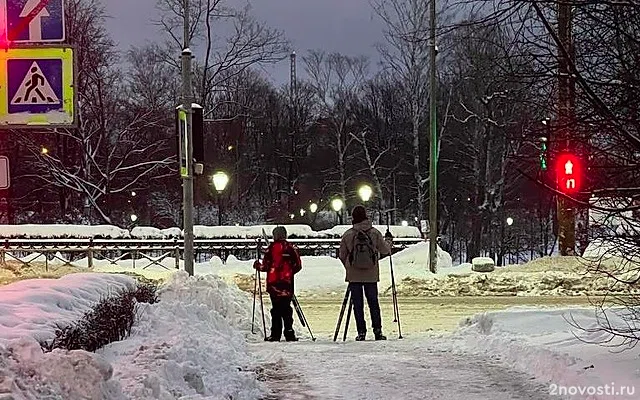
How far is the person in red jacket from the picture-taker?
1188 cm

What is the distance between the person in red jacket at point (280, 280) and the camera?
468 inches

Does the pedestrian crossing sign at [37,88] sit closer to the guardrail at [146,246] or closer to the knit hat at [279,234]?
the knit hat at [279,234]

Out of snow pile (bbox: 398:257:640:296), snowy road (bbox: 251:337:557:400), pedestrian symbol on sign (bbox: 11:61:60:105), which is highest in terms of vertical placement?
pedestrian symbol on sign (bbox: 11:61:60:105)

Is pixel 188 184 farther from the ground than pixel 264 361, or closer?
farther from the ground

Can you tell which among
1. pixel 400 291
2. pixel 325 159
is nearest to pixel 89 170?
pixel 325 159

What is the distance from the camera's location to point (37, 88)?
6445 millimetres

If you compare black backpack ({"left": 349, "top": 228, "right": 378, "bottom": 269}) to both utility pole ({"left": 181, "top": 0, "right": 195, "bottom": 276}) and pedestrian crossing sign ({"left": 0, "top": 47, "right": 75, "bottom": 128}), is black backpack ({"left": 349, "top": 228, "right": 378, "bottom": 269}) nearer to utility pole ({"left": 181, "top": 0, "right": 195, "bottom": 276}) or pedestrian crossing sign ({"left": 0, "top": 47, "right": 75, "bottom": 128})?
utility pole ({"left": 181, "top": 0, "right": 195, "bottom": 276})

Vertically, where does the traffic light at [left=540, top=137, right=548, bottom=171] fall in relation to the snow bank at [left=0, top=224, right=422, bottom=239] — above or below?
above

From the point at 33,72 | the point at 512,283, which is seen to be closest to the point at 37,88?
the point at 33,72

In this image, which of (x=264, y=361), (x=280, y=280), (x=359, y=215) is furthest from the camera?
(x=359, y=215)

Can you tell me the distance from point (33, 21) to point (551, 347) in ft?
20.7

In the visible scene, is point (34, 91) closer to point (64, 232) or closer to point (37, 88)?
point (37, 88)

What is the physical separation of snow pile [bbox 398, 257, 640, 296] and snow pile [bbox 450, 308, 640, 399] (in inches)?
350

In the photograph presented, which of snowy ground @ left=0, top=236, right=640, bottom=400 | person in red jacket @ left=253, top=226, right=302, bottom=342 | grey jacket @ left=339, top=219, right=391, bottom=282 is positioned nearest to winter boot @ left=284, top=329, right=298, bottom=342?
person in red jacket @ left=253, top=226, right=302, bottom=342
